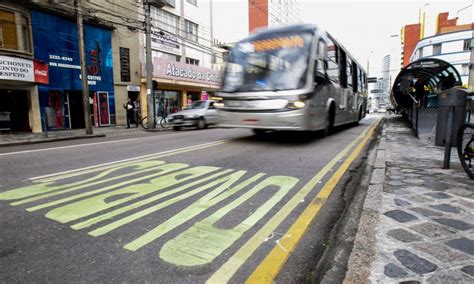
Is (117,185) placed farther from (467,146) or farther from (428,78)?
(428,78)

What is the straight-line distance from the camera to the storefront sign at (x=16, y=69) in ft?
41.7

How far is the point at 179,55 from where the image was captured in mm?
24750

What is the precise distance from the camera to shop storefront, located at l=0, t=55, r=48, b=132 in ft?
42.9

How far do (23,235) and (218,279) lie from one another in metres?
1.92

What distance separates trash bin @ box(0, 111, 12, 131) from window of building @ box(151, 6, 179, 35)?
12.2 metres

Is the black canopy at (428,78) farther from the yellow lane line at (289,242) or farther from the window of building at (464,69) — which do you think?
the window of building at (464,69)

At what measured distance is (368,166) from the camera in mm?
5461

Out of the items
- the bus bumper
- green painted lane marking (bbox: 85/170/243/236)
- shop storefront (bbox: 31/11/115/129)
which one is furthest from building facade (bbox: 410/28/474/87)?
green painted lane marking (bbox: 85/170/243/236)

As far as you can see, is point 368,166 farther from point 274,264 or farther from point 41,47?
point 41,47

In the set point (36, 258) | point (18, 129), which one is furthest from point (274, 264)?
point (18, 129)

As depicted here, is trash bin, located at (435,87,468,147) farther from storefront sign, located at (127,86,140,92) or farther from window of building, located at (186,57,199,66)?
window of building, located at (186,57,199,66)

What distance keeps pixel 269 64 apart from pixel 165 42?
17530 millimetres

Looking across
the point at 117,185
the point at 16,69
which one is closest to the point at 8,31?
the point at 16,69

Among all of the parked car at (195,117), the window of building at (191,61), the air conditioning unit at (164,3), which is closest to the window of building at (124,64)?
the air conditioning unit at (164,3)
